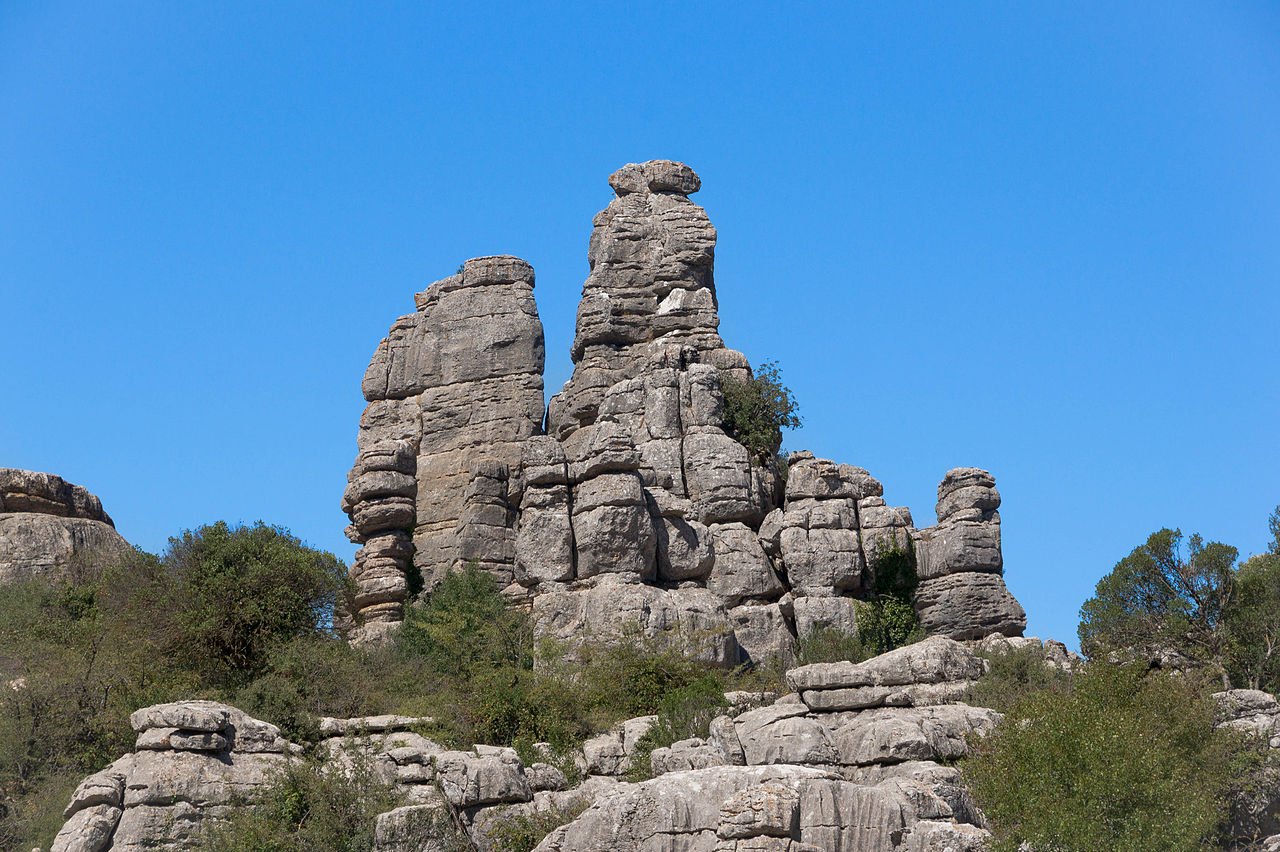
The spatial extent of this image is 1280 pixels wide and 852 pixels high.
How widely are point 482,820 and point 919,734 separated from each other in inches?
317

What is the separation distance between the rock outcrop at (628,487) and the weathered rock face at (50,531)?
7795 millimetres

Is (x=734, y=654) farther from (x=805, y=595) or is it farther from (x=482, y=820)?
(x=482, y=820)

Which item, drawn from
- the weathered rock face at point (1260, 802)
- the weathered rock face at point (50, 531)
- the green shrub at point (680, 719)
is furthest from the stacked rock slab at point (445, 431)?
the weathered rock face at point (1260, 802)

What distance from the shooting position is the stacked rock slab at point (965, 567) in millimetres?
54562

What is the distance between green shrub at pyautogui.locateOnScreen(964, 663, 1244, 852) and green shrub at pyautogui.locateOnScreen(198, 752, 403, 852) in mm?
10795

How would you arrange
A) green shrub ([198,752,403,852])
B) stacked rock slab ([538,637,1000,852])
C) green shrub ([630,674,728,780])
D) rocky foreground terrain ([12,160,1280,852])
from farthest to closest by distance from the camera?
green shrub ([630,674,728,780]) < green shrub ([198,752,403,852]) < rocky foreground terrain ([12,160,1280,852]) < stacked rock slab ([538,637,1000,852])

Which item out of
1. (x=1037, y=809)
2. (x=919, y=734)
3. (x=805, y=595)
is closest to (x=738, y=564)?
(x=805, y=595)

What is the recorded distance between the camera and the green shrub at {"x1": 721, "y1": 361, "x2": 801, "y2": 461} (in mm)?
58406

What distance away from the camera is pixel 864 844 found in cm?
3072

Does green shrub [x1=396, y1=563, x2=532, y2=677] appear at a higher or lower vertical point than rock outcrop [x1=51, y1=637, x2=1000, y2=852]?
higher

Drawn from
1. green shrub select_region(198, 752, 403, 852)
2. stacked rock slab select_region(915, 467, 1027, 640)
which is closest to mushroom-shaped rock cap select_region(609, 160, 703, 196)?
stacked rock slab select_region(915, 467, 1027, 640)

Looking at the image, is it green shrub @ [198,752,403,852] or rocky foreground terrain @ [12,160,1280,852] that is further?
green shrub @ [198,752,403,852]

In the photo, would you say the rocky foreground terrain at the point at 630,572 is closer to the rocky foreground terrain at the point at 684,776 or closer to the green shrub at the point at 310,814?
the rocky foreground terrain at the point at 684,776

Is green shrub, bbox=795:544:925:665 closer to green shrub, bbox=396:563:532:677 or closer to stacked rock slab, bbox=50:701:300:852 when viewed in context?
green shrub, bbox=396:563:532:677
